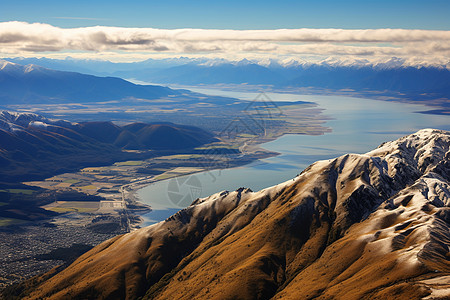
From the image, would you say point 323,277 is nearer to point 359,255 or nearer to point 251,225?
point 359,255

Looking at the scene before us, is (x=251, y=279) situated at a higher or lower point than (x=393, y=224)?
lower

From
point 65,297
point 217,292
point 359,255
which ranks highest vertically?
point 359,255

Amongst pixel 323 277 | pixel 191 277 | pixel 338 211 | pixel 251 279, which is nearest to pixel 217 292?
pixel 251 279

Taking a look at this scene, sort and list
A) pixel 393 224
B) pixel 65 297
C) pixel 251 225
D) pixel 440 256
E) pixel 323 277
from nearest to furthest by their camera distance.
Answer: pixel 440 256
pixel 323 277
pixel 393 224
pixel 65 297
pixel 251 225

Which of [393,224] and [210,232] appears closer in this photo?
[393,224]

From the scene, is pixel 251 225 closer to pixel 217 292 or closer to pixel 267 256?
pixel 267 256

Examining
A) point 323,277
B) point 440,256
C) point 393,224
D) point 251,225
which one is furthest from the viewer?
point 251,225
